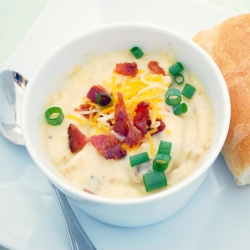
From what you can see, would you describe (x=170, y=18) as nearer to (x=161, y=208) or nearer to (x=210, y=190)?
(x=210, y=190)

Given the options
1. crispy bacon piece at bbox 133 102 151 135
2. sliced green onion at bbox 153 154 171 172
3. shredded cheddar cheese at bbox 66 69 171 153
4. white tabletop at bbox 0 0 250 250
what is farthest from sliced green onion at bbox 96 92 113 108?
white tabletop at bbox 0 0 250 250

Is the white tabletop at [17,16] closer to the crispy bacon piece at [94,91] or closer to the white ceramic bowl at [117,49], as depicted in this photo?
the white ceramic bowl at [117,49]

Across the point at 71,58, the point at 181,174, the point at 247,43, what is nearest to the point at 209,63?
the point at 247,43

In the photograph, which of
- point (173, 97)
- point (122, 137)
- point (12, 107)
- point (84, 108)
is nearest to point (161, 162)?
point (122, 137)

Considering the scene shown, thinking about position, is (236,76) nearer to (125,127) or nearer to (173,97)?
(173,97)

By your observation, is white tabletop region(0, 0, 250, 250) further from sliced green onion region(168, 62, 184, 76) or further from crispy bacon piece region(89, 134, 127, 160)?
crispy bacon piece region(89, 134, 127, 160)
